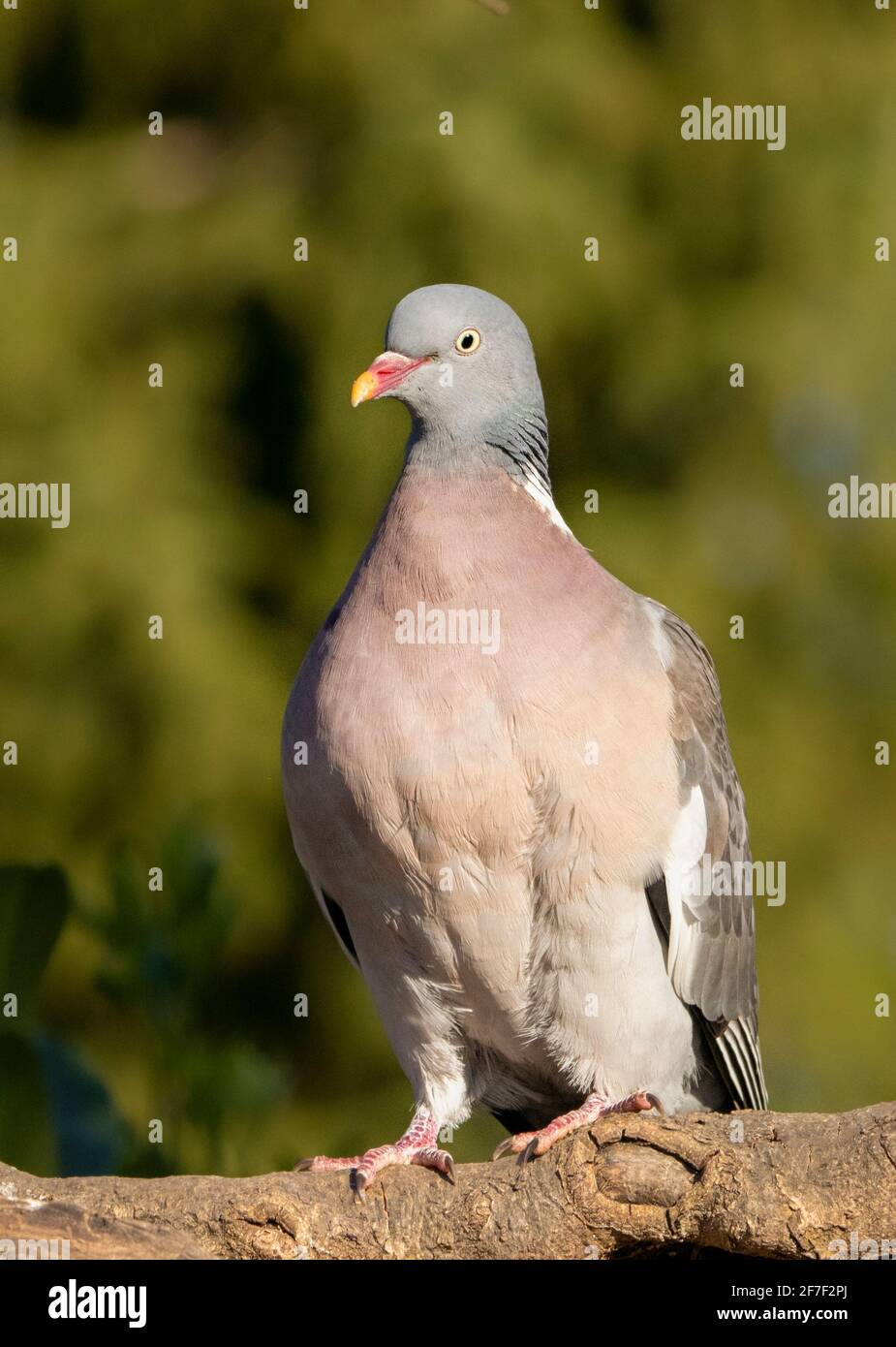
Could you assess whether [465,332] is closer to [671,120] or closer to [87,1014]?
[671,120]

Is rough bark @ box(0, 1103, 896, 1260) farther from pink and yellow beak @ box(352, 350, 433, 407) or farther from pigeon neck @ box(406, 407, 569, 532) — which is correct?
pink and yellow beak @ box(352, 350, 433, 407)

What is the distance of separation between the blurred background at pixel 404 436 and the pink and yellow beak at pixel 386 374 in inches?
113

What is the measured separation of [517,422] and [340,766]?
0.85 m

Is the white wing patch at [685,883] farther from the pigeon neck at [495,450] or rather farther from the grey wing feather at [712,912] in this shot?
the pigeon neck at [495,450]

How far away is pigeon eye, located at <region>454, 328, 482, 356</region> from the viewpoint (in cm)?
351

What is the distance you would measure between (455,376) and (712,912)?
1281mm

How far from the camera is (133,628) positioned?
642 centimetres

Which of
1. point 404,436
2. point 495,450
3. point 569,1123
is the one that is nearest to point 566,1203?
point 569,1123

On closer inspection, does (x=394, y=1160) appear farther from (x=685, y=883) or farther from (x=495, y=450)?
(x=495, y=450)

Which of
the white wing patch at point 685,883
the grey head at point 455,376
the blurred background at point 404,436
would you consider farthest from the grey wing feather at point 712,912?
the blurred background at point 404,436

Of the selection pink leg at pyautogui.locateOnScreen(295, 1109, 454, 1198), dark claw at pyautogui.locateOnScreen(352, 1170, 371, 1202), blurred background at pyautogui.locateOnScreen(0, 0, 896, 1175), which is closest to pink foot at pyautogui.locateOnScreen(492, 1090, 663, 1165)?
pink leg at pyautogui.locateOnScreen(295, 1109, 454, 1198)

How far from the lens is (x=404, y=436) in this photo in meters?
6.43

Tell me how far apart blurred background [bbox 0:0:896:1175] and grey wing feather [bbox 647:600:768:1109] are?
8.03 feet

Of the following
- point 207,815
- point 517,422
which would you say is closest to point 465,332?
point 517,422
